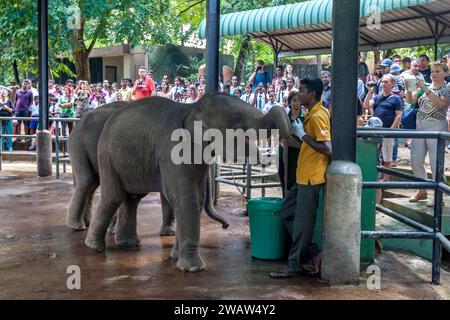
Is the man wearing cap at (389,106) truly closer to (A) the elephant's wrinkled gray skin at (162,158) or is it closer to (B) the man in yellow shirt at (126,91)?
(A) the elephant's wrinkled gray skin at (162,158)

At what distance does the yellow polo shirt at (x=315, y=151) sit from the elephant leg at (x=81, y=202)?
2.88 meters

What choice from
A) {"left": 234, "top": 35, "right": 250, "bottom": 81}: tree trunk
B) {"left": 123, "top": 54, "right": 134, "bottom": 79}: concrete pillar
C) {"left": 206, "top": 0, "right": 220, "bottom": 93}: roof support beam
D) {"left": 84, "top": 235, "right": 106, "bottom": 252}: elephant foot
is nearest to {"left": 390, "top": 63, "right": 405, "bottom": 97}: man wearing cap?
{"left": 206, "top": 0, "right": 220, "bottom": 93}: roof support beam

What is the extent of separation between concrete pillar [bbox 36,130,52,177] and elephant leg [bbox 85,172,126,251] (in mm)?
5989

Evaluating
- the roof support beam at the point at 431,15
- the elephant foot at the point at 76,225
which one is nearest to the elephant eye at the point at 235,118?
the elephant foot at the point at 76,225

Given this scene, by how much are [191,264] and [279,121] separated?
164cm

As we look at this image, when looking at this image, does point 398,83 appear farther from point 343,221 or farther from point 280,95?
point 343,221

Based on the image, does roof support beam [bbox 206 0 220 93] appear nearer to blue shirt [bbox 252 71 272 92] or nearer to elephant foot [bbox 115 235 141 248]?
elephant foot [bbox 115 235 141 248]

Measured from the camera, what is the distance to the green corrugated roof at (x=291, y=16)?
456 inches

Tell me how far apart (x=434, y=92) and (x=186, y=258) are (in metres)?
3.94

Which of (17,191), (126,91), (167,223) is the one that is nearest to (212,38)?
(167,223)

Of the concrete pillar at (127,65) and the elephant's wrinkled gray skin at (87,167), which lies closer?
the elephant's wrinkled gray skin at (87,167)

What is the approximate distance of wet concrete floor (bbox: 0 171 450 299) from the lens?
4668mm

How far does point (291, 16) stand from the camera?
44.6 feet
